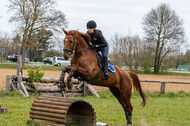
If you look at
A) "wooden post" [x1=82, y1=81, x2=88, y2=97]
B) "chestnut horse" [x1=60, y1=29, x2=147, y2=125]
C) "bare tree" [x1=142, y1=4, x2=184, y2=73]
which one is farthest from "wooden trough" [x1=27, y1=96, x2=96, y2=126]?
"bare tree" [x1=142, y1=4, x2=184, y2=73]

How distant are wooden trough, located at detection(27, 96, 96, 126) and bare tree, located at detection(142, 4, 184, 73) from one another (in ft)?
114

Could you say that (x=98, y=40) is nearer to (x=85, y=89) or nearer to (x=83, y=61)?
(x=83, y=61)

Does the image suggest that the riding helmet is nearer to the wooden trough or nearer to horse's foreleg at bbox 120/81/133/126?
the wooden trough

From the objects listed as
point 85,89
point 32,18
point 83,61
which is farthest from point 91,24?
point 32,18

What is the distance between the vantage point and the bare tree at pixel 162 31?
130 ft

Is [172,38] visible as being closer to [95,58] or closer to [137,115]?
[137,115]

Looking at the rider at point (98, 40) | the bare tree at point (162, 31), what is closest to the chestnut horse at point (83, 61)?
the rider at point (98, 40)

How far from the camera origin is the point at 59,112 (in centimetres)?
551

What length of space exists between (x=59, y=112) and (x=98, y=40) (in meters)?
2.15

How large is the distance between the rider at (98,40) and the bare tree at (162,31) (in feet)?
113

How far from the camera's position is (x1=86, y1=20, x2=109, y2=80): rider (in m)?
6.17

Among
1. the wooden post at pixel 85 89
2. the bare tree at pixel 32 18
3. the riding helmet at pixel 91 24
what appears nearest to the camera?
the riding helmet at pixel 91 24

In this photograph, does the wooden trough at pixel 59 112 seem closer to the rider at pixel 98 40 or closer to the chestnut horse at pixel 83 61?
the chestnut horse at pixel 83 61

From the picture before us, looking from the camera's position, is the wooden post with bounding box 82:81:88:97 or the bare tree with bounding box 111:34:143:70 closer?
the wooden post with bounding box 82:81:88:97
